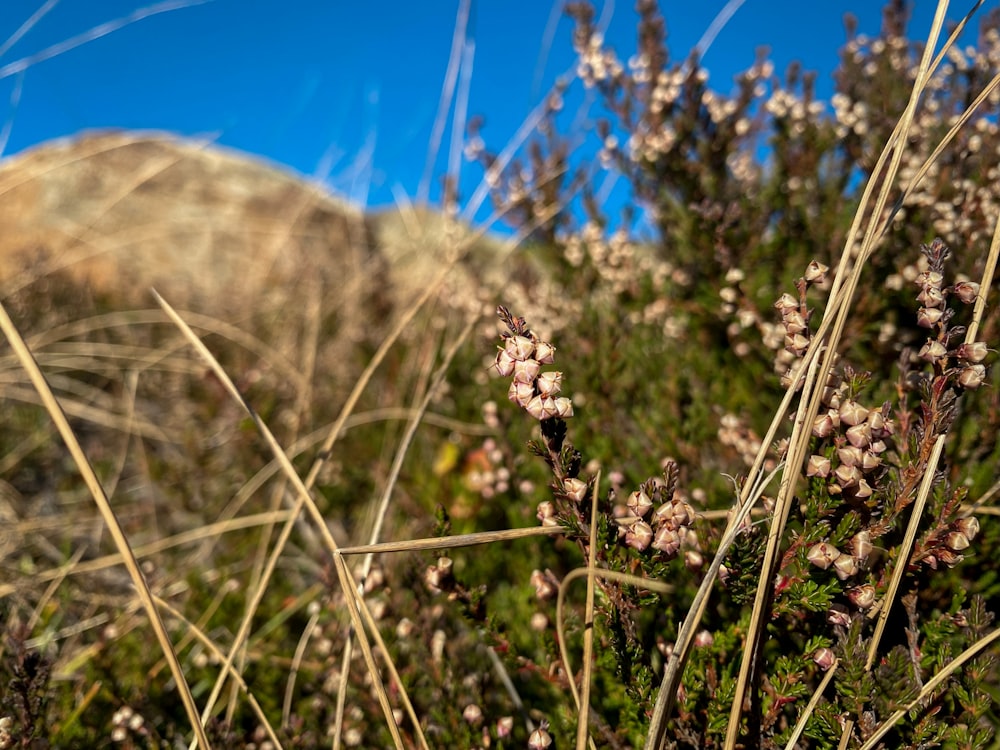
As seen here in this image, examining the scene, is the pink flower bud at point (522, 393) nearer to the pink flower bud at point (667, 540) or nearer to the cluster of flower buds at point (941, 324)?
the pink flower bud at point (667, 540)

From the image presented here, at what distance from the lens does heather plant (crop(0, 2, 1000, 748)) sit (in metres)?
0.96

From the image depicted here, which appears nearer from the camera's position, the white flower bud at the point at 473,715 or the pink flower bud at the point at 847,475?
the pink flower bud at the point at 847,475

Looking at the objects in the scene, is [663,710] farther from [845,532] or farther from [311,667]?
[311,667]

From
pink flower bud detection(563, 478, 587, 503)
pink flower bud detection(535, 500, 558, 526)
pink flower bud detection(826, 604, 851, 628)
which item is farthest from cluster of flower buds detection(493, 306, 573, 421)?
pink flower bud detection(826, 604, 851, 628)

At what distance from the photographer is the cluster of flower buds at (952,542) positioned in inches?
37.5

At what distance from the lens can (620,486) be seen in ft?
5.87

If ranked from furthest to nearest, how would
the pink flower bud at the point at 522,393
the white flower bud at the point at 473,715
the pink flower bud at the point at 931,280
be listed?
the white flower bud at the point at 473,715
the pink flower bud at the point at 931,280
the pink flower bud at the point at 522,393

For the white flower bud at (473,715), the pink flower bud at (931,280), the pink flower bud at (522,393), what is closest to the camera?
the pink flower bud at (522,393)

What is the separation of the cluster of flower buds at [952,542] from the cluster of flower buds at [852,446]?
13cm

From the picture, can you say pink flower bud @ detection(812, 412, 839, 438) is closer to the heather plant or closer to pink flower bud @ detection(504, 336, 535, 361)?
the heather plant

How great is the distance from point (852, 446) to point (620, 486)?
0.88 metres

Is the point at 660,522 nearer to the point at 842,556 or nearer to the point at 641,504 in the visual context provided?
the point at 641,504

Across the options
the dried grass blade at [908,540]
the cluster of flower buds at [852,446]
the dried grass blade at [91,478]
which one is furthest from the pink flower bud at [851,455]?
the dried grass blade at [91,478]

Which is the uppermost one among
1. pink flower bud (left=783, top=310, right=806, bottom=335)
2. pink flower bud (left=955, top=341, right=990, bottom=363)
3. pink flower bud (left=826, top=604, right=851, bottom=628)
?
pink flower bud (left=783, top=310, right=806, bottom=335)
